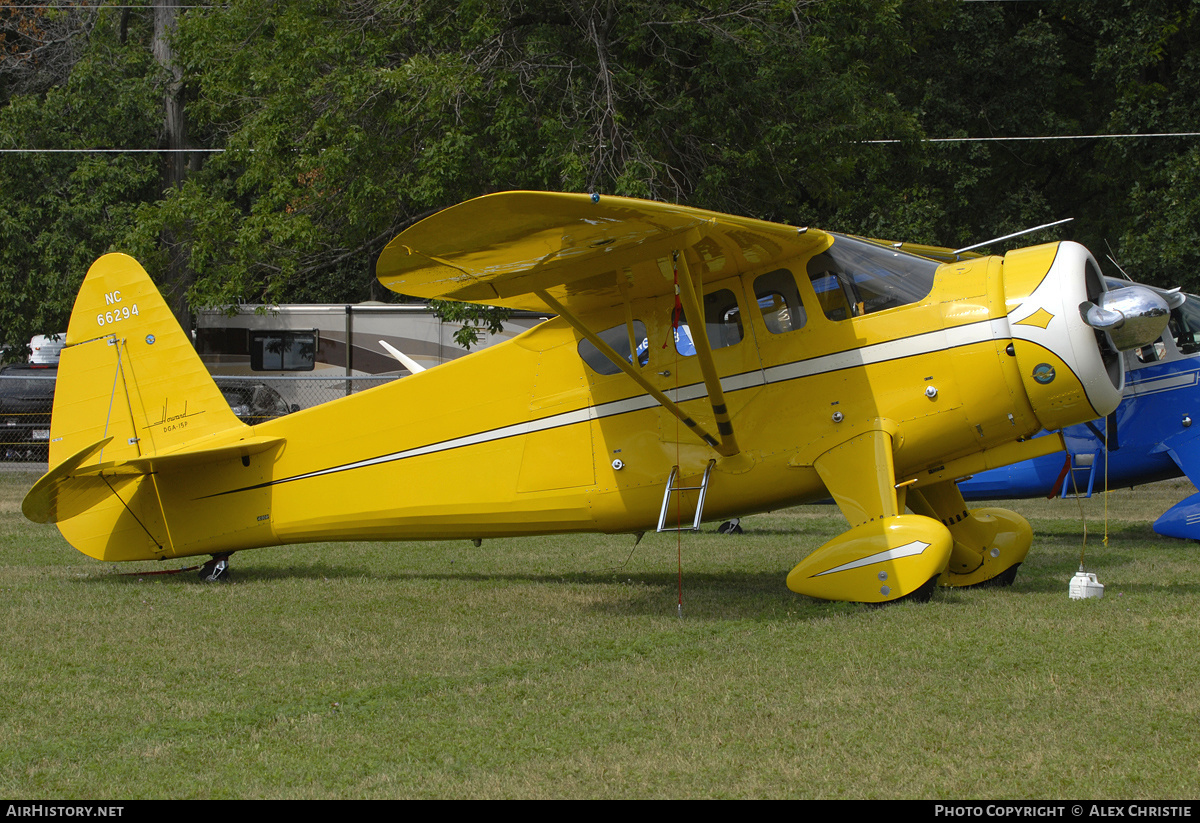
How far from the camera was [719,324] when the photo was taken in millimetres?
8461

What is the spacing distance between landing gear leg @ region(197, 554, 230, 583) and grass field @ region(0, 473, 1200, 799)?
12.3 inches

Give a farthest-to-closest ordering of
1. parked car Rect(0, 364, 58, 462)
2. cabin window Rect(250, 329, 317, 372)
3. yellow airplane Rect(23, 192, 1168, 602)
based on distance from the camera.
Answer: cabin window Rect(250, 329, 317, 372), parked car Rect(0, 364, 58, 462), yellow airplane Rect(23, 192, 1168, 602)

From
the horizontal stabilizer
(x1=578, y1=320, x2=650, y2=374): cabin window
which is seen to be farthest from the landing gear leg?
the horizontal stabilizer

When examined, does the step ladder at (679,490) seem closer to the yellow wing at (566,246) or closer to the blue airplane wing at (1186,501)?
the yellow wing at (566,246)

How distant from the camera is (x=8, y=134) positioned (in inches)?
954

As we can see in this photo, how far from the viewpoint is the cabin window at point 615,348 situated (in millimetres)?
8656

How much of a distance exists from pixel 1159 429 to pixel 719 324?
6423 millimetres

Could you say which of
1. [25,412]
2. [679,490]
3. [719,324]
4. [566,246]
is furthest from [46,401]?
[566,246]

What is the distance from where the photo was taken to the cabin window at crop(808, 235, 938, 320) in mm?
8023

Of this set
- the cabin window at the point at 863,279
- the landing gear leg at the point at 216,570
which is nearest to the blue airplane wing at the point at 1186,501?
the cabin window at the point at 863,279

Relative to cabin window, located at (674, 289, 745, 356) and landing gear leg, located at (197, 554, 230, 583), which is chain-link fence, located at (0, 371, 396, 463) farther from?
cabin window, located at (674, 289, 745, 356)

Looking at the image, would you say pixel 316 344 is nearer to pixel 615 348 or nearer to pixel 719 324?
pixel 615 348

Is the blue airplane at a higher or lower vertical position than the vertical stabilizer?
lower
